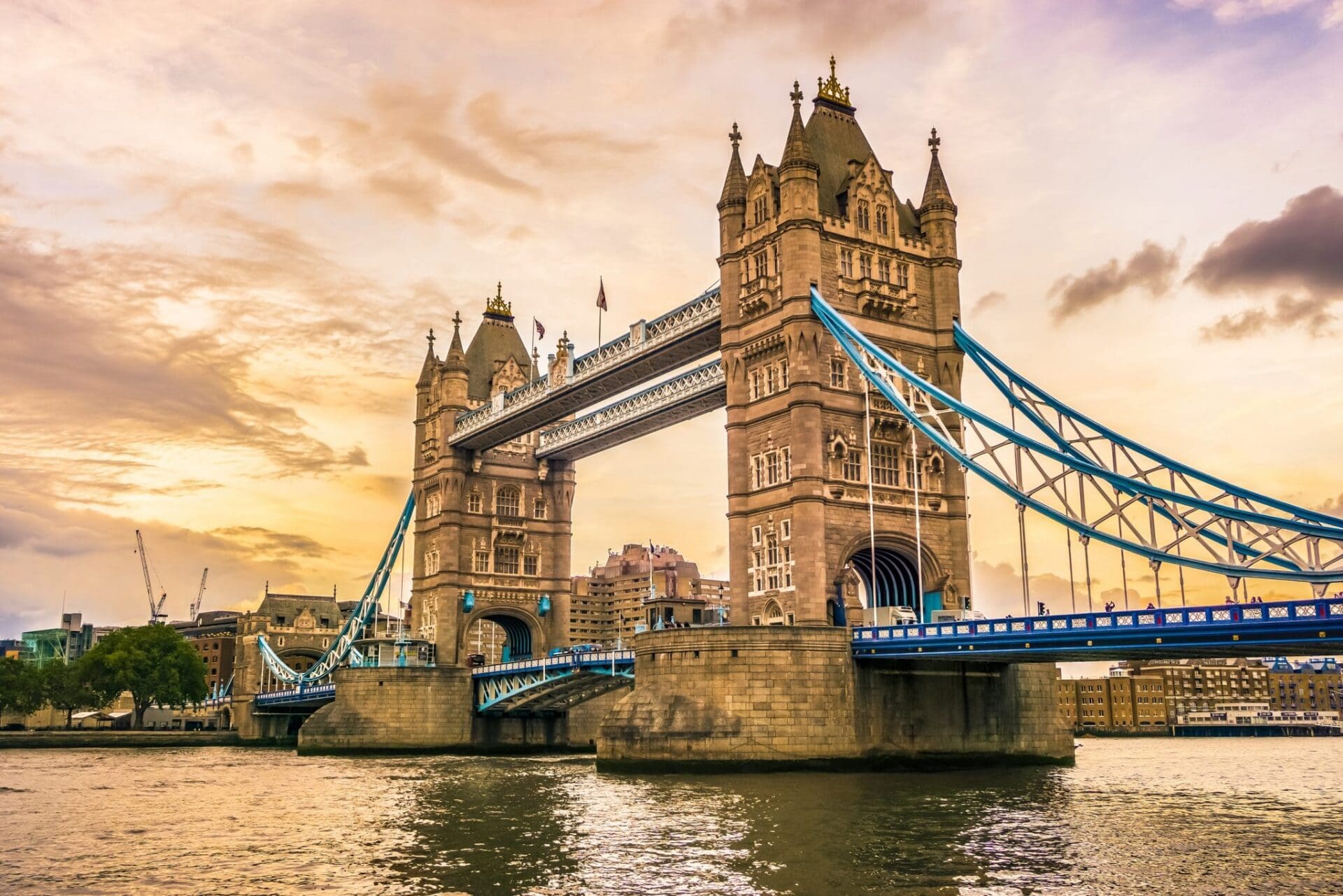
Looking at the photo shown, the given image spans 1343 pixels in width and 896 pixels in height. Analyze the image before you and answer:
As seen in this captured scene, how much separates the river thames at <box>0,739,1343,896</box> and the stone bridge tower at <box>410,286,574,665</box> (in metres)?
35.8

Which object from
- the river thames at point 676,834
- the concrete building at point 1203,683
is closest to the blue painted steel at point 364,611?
the river thames at point 676,834

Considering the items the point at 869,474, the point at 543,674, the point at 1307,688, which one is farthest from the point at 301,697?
the point at 1307,688

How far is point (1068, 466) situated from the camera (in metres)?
47.0

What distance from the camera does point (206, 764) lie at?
72750 mm

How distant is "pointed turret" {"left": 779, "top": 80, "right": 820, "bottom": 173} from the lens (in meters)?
59.2

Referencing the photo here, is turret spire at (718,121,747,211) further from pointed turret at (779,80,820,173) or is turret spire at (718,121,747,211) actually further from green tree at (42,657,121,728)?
green tree at (42,657,121,728)

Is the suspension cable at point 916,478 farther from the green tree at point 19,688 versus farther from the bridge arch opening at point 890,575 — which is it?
the green tree at point 19,688

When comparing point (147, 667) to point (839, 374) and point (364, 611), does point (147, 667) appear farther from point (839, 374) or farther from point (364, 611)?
point (839, 374)

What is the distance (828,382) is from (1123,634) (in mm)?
19668

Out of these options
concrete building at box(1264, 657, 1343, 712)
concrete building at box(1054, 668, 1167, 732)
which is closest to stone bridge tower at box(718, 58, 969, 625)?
concrete building at box(1054, 668, 1167, 732)

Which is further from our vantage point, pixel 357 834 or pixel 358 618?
pixel 358 618

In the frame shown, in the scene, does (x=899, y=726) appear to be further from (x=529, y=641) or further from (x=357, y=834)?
(x=529, y=641)

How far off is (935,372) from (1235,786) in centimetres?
2258

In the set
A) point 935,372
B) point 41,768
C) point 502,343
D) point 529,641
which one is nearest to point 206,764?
point 41,768
